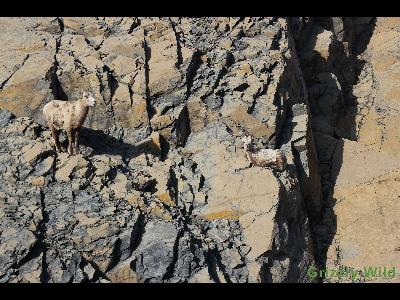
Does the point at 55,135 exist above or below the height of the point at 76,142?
above

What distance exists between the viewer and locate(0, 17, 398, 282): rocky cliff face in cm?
1703

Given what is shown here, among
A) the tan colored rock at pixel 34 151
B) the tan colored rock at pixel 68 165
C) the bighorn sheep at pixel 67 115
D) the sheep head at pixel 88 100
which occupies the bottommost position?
the tan colored rock at pixel 68 165

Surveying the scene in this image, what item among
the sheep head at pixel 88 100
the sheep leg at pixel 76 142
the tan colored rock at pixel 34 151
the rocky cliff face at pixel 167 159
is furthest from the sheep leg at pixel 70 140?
the sheep head at pixel 88 100

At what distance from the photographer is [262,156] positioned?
2103 cm

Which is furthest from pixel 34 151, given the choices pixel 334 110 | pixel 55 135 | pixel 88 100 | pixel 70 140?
pixel 334 110

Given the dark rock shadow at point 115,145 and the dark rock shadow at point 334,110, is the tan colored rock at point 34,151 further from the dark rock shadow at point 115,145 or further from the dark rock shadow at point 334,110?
the dark rock shadow at point 334,110

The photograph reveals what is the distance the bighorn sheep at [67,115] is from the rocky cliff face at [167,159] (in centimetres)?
57

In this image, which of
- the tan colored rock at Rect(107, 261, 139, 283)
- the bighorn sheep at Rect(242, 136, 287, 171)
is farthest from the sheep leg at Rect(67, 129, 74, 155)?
the bighorn sheep at Rect(242, 136, 287, 171)

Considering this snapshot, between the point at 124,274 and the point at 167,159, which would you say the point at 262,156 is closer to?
the point at 167,159

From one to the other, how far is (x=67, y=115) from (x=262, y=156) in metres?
6.61

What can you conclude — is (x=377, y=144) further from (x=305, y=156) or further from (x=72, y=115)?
(x=72, y=115)

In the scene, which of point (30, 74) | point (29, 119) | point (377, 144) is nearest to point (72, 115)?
point (29, 119)

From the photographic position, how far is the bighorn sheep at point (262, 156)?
21.0 meters
